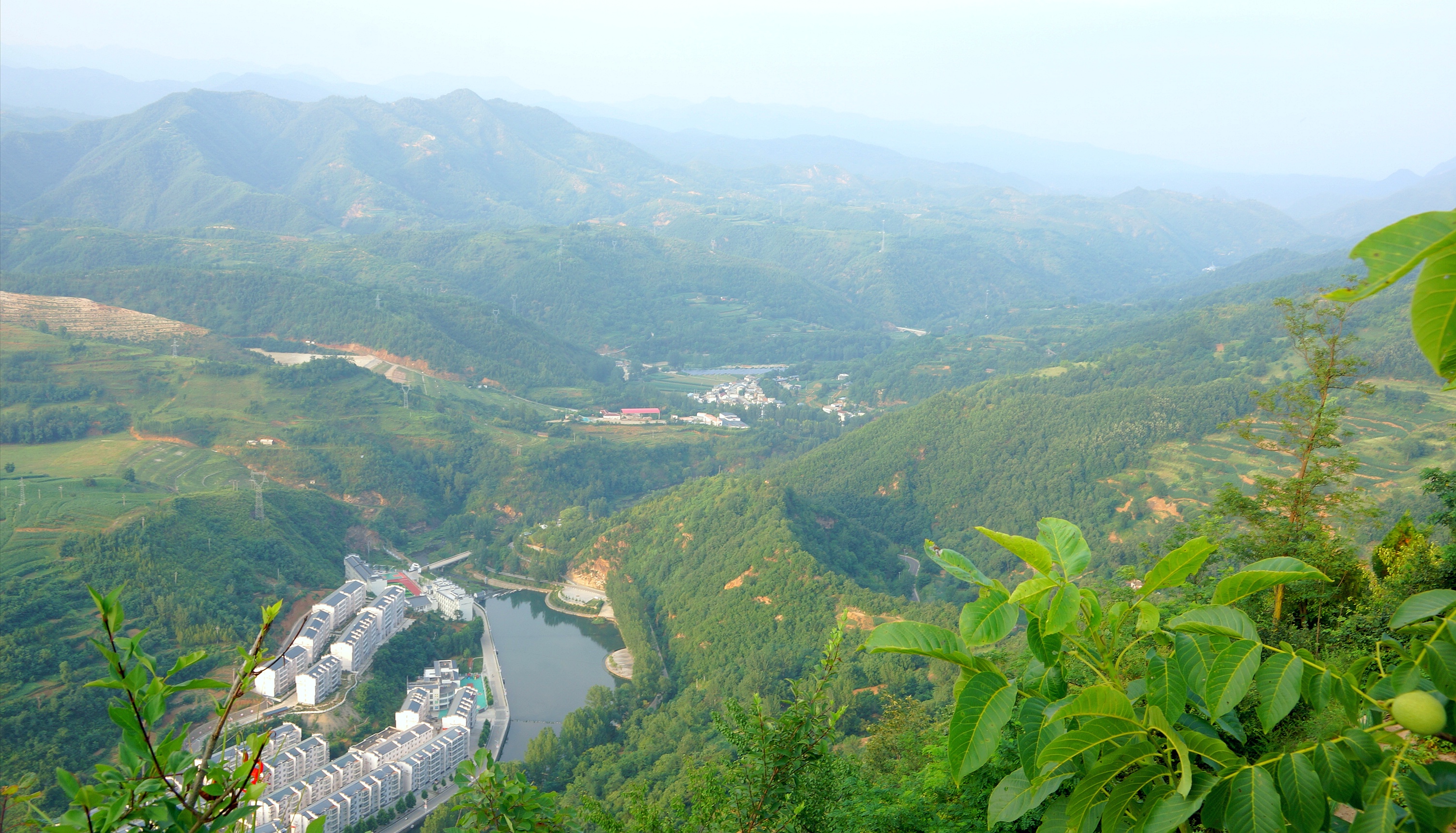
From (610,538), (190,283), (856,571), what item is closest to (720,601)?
(856,571)

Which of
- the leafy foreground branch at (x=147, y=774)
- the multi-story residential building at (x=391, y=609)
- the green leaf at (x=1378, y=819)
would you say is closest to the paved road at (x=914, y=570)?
the multi-story residential building at (x=391, y=609)

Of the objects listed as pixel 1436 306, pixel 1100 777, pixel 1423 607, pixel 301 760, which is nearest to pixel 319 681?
pixel 301 760

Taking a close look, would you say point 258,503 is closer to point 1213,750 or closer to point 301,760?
point 301,760

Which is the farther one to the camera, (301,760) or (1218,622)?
(301,760)

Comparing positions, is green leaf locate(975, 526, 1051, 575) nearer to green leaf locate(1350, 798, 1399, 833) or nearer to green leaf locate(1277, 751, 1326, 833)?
green leaf locate(1277, 751, 1326, 833)

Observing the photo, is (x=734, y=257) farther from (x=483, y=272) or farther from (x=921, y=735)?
(x=921, y=735)

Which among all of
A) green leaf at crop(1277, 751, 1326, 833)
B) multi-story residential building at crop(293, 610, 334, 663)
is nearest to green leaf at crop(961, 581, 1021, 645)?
green leaf at crop(1277, 751, 1326, 833)
